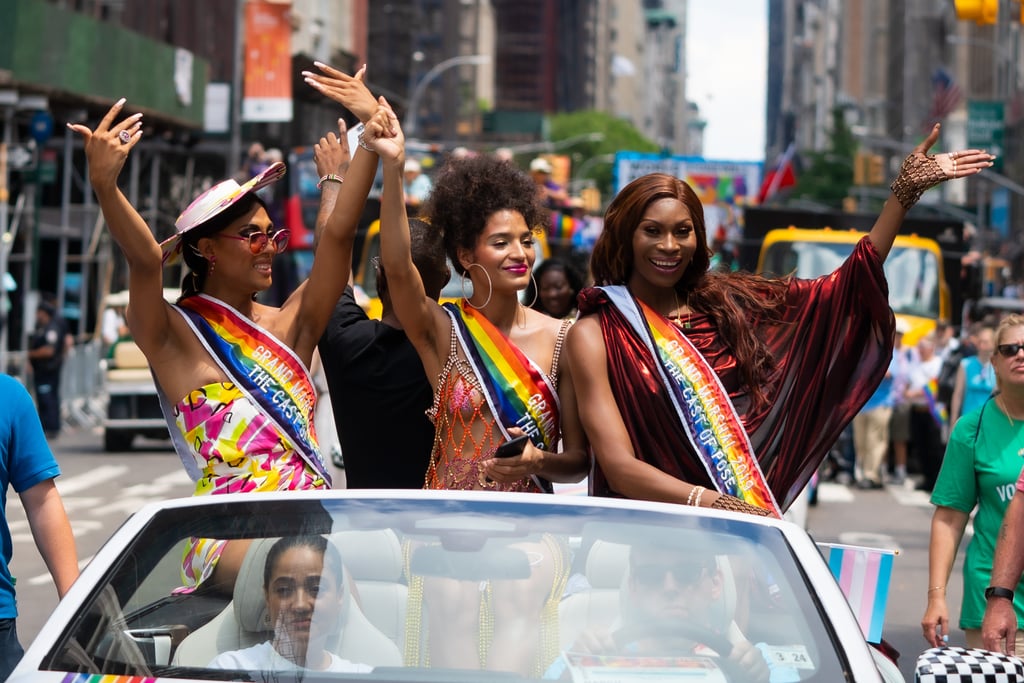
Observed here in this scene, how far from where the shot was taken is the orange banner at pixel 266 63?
34.7 meters

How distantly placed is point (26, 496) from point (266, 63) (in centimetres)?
3191

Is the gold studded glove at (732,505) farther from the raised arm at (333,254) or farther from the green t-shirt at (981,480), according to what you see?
the raised arm at (333,254)

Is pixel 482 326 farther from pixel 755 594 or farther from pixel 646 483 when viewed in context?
pixel 755 594

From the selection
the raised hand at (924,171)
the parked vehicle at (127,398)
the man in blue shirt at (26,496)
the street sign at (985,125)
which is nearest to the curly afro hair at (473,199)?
the raised hand at (924,171)

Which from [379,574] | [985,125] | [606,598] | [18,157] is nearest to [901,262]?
[18,157]

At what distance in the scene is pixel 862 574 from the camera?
13.8ft

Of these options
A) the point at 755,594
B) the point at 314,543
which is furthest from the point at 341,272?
the point at 755,594

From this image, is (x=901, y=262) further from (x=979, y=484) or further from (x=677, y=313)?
(x=677, y=313)

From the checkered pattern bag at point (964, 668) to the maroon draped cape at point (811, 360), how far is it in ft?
4.09

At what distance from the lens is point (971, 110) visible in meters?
59.3

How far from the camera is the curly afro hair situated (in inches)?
185

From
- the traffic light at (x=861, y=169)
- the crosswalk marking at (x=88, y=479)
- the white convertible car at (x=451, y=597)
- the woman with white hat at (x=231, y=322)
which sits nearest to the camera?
the white convertible car at (x=451, y=597)

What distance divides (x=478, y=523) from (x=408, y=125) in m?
57.0

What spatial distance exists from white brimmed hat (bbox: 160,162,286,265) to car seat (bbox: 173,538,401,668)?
57.6 inches
